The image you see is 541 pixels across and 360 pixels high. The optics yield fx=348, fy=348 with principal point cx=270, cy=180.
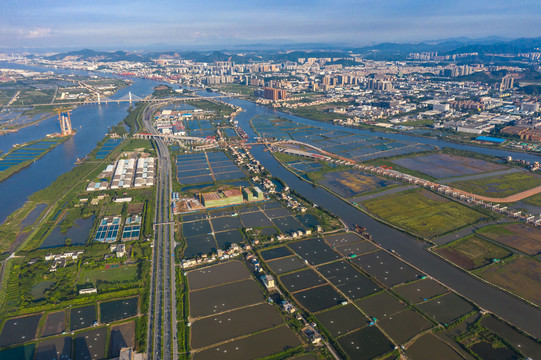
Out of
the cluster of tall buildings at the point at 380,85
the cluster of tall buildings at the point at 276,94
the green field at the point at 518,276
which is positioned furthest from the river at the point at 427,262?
the cluster of tall buildings at the point at 380,85

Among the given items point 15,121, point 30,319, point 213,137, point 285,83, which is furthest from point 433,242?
point 285,83

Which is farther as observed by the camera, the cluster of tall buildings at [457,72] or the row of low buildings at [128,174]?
the cluster of tall buildings at [457,72]

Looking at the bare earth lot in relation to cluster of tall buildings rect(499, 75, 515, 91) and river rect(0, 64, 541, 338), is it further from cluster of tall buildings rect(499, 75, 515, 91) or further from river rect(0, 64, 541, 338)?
cluster of tall buildings rect(499, 75, 515, 91)

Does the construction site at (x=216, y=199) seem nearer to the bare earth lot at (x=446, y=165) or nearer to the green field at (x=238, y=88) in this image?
the bare earth lot at (x=446, y=165)

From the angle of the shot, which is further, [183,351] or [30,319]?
[30,319]

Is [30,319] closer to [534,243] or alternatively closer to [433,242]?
[433,242]

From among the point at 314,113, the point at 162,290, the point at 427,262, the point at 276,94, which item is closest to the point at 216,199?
the point at 162,290
